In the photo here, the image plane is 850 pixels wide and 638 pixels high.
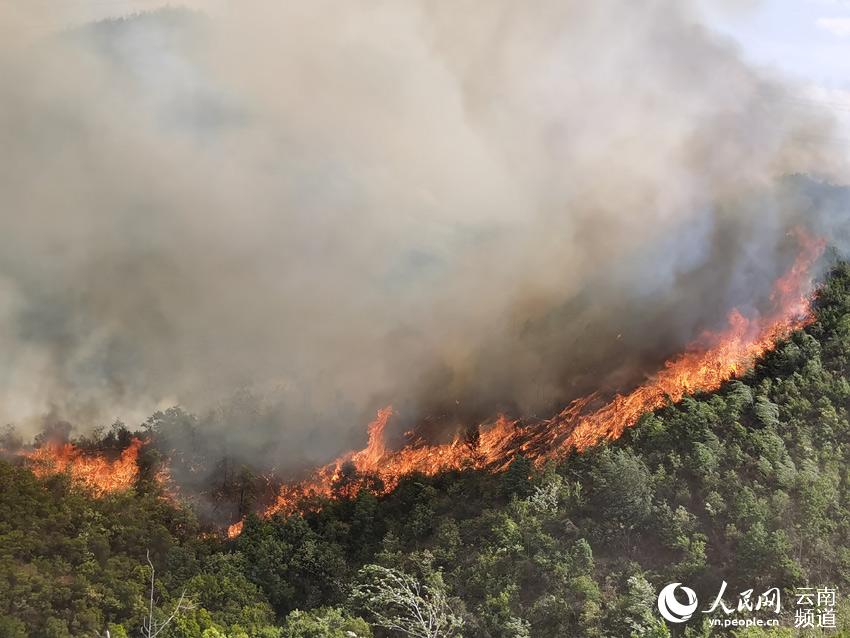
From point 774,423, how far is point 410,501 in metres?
13.9

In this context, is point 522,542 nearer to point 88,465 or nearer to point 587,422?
point 587,422

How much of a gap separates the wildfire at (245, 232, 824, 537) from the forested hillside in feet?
2.57

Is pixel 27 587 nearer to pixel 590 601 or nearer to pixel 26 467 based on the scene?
pixel 26 467

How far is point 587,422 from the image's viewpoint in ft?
97.3

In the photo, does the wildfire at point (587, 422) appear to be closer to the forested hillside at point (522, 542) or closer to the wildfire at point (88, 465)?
the forested hillside at point (522, 542)

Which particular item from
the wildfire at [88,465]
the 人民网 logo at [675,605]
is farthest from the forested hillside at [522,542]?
the wildfire at [88,465]

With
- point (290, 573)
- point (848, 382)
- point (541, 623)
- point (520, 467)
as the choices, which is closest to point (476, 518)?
point (520, 467)

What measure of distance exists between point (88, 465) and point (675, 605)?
23079 millimetres

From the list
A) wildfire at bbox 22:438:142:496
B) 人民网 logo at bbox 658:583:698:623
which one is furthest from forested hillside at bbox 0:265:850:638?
wildfire at bbox 22:438:142:496

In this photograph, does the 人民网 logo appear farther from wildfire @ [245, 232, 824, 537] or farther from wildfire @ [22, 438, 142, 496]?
wildfire @ [22, 438, 142, 496]

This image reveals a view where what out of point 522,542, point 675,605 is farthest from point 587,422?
point 675,605

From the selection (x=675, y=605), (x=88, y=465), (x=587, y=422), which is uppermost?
(x=88, y=465)

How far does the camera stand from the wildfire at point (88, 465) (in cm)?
3044

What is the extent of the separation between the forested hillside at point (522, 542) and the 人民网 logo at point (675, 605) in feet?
0.86
